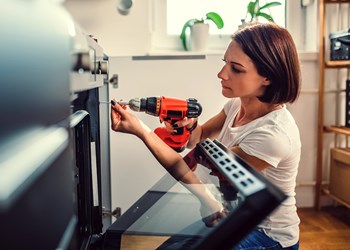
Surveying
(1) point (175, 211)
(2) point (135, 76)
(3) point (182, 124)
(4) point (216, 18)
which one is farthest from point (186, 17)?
(1) point (175, 211)

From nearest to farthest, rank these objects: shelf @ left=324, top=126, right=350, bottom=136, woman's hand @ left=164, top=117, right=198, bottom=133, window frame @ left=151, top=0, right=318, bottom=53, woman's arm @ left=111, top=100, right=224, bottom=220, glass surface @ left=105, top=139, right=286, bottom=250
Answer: glass surface @ left=105, top=139, right=286, bottom=250 → woman's arm @ left=111, top=100, right=224, bottom=220 → woman's hand @ left=164, top=117, right=198, bottom=133 → shelf @ left=324, top=126, right=350, bottom=136 → window frame @ left=151, top=0, right=318, bottom=53

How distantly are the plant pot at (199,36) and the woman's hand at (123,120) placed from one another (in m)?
1.16

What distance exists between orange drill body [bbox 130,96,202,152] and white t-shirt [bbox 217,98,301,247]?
16 centimetres

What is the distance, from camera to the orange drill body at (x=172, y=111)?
117 cm

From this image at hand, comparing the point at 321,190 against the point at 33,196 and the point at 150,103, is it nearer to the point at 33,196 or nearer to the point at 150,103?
the point at 150,103

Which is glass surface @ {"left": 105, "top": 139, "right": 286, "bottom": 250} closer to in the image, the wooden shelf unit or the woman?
the woman

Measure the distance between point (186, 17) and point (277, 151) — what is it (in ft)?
4.82

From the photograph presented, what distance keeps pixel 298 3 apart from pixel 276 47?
57.8 inches

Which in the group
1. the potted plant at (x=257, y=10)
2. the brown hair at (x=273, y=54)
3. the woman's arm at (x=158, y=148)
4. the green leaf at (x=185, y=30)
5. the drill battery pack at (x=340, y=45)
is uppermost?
the potted plant at (x=257, y=10)

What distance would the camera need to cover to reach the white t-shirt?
96 cm

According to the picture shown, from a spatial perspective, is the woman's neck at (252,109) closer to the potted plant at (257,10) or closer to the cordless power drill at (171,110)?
the cordless power drill at (171,110)

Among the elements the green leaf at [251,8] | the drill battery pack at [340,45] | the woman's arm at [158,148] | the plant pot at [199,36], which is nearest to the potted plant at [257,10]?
the green leaf at [251,8]

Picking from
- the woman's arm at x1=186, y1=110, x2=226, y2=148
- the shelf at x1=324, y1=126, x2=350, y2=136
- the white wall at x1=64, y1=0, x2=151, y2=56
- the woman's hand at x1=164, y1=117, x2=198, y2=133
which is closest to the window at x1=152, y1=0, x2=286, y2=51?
the white wall at x1=64, y1=0, x2=151, y2=56

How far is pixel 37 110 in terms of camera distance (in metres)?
0.25
